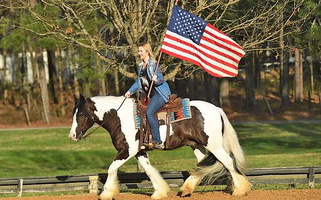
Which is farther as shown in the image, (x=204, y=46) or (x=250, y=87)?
(x=250, y=87)

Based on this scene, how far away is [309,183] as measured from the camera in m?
14.7

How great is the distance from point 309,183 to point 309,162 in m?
8.54

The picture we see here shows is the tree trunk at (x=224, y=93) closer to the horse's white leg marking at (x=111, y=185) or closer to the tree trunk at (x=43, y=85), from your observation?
the tree trunk at (x=43, y=85)

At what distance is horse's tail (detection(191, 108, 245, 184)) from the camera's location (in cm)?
1359

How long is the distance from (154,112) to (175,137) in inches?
27.2

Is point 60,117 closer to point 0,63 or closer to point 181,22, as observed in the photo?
point 0,63

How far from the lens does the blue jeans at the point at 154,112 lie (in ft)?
43.0

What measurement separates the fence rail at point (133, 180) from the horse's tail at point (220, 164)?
75 cm

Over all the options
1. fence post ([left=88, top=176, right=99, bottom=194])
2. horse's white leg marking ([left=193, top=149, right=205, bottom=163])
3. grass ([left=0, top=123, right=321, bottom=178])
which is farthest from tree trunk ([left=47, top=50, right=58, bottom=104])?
horse's white leg marking ([left=193, top=149, right=205, bottom=163])

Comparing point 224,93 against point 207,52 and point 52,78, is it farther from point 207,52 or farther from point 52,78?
point 207,52

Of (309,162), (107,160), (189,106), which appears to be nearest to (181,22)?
(189,106)

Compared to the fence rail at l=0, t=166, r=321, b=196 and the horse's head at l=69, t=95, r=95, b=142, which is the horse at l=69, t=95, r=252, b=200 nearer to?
the horse's head at l=69, t=95, r=95, b=142

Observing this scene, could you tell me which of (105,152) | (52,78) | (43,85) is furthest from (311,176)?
(52,78)

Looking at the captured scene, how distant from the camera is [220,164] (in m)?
13.7
